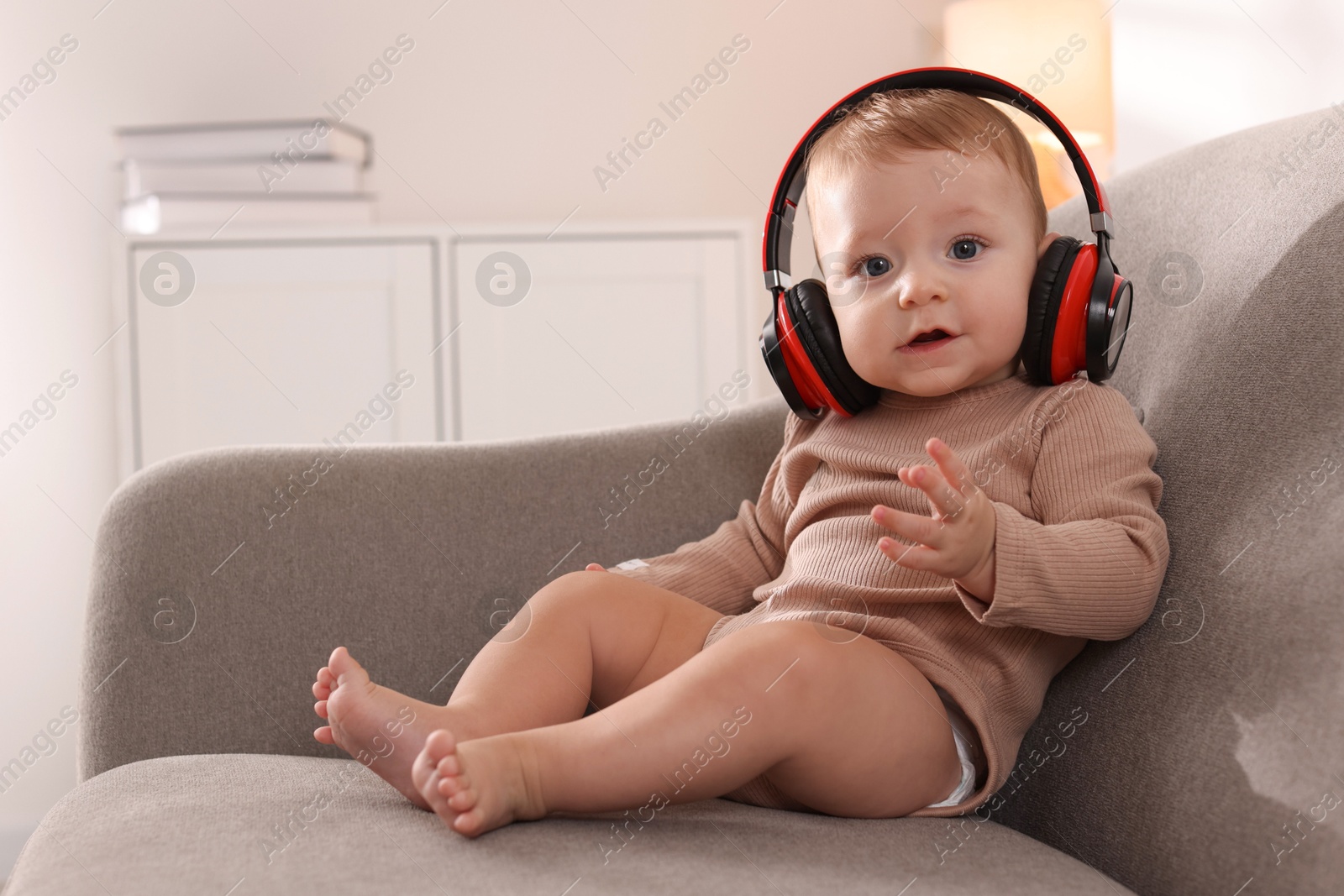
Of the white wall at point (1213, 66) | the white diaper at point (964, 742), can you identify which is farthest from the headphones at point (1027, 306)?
the white wall at point (1213, 66)

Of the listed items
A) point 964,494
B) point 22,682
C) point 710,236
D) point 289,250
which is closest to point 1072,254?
point 964,494

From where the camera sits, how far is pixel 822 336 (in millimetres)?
882

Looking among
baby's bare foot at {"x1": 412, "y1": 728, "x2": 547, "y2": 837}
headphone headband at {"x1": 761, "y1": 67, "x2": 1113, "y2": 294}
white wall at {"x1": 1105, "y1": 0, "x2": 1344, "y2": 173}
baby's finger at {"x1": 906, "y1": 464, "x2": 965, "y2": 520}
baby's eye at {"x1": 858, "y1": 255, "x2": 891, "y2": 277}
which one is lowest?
baby's bare foot at {"x1": 412, "y1": 728, "x2": 547, "y2": 837}

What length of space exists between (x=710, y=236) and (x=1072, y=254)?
3.80 ft

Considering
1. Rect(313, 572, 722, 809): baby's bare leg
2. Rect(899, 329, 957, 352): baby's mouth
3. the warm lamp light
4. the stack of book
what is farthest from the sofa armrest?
the warm lamp light

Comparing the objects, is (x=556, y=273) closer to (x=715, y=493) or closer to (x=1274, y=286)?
(x=715, y=493)

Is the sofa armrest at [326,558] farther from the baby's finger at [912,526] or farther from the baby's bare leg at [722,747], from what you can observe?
the baby's finger at [912,526]

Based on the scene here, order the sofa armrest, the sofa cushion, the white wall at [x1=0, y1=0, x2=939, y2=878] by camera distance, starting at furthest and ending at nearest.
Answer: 1. the white wall at [x1=0, y1=0, x2=939, y2=878]
2. the sofa armrest
3. the sofa cushion

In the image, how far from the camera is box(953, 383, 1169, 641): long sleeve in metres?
0.67

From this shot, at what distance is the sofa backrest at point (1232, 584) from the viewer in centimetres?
57

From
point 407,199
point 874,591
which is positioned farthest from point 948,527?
point 407,199

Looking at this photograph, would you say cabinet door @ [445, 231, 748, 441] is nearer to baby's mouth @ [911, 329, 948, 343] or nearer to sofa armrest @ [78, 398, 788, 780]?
sofa armrest @ [78, 398, 788, 780]

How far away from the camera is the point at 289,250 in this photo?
1.86 meters

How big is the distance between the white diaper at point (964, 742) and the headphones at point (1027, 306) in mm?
265
